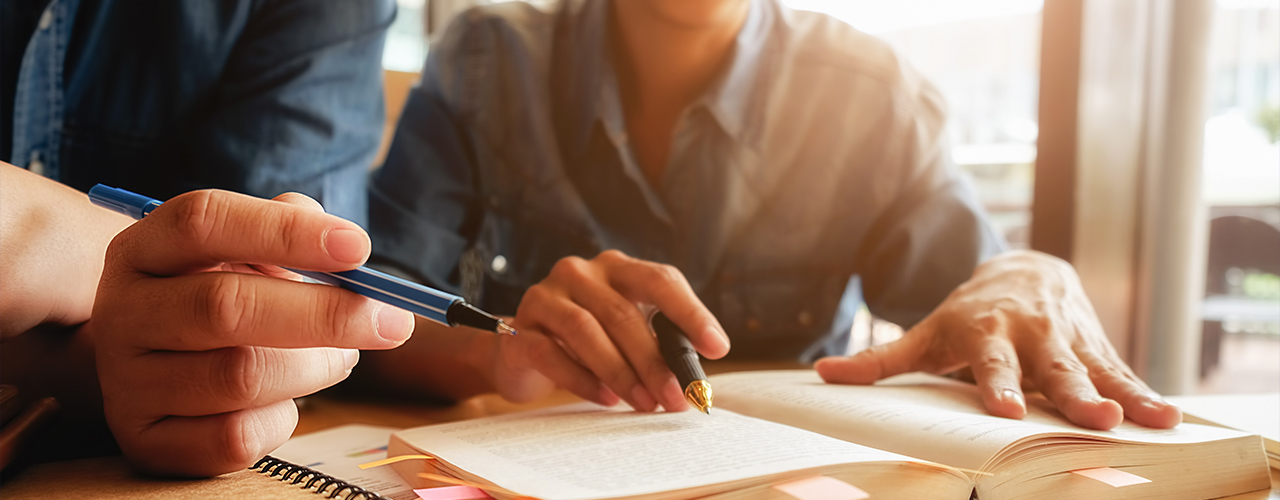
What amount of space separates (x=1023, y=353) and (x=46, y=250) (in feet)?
2.13

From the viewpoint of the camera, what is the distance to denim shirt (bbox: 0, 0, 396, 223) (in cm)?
73

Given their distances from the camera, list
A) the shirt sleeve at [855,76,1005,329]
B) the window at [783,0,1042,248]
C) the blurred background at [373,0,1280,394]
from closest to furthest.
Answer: the shirt sleeve at [855,76,1005,329] → the blurred background at [373,0,1280,394] → the window at [783,0,1042,248]

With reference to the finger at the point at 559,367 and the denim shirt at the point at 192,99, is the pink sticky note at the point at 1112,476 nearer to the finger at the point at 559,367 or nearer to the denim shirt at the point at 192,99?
the finger at the point at 559,367

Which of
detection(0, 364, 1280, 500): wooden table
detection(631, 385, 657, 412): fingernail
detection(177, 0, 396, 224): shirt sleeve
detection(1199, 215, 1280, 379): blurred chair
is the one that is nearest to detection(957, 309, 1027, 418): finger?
detection(0, 364, 1280, 500): wooden table

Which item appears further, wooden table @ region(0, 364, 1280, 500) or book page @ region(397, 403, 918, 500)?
wooden table @ region(0, 364, 1280, 500)

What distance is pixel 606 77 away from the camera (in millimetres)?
1000

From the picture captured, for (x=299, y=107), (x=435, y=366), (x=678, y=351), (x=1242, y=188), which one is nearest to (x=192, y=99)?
(x=299, y=107)

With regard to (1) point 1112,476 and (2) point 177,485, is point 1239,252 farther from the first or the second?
(2) point 177,485

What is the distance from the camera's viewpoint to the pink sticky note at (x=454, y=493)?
1.08 ft

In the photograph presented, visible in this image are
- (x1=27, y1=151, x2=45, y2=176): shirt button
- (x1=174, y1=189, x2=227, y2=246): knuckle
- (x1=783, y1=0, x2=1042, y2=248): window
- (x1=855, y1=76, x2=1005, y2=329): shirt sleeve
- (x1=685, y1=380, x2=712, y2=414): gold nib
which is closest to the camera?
(x1=174, y1=189, x2=227, y2=246): knuckle

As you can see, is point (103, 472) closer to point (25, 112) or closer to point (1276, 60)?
point (25, 112)

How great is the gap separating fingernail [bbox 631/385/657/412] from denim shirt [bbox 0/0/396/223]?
1.53 feet

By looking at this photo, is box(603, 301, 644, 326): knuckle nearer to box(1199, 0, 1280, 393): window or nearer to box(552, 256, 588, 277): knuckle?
box(552, 256, 588, 277): knuckle

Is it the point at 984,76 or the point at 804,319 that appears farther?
the point at 984,76
